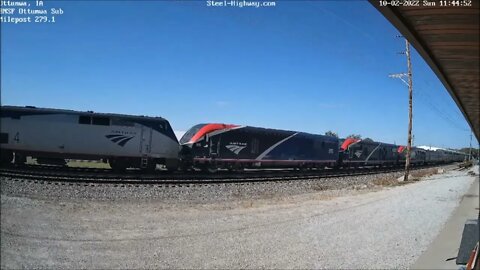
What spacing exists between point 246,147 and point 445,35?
6458 mm

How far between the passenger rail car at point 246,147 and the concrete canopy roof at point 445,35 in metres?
2.13

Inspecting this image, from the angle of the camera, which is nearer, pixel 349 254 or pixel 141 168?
pixel 141 168

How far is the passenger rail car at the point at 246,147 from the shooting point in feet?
17.7

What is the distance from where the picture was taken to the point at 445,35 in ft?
12.0

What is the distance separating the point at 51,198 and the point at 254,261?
12.5 feet

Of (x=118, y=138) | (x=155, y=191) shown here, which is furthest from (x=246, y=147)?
(x=155, y=191)

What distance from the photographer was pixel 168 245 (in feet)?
17.2

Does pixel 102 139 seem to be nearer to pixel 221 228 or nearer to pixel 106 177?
pixel 106 177

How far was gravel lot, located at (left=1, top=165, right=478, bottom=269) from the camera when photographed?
341cm

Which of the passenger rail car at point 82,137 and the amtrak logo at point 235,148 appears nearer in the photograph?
the passenger rail car at point 82,137

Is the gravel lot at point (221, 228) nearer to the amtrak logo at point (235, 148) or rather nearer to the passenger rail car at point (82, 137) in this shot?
the passenger rail car at point (82, 137)

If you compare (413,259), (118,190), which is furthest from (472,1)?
(413,259)

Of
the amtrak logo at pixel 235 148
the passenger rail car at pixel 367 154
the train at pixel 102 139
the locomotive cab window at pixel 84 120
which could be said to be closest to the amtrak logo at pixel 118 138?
the train at pixel 102 139

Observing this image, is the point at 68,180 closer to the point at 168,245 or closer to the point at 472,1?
the point at 168,245
